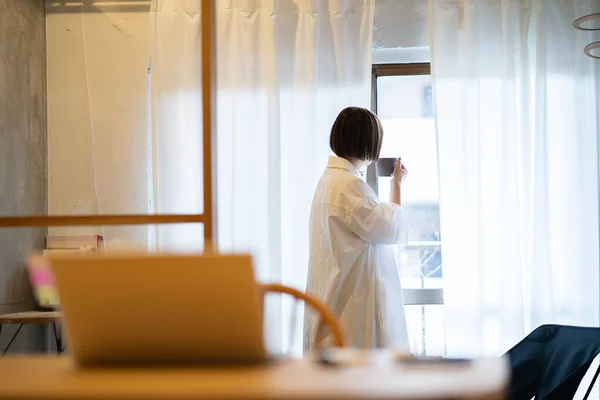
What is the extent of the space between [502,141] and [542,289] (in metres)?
0.68

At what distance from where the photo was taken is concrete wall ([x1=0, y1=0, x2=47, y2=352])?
360 cm

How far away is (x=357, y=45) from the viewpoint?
147 inches

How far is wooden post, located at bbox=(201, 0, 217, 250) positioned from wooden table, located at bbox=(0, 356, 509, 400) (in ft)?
2.27

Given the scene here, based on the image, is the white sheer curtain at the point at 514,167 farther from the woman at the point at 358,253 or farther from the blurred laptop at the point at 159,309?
the blurred laptop at the point at 159,309

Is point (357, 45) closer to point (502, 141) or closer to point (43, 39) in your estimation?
point (502, 141)

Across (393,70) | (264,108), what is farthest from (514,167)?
(264,108)

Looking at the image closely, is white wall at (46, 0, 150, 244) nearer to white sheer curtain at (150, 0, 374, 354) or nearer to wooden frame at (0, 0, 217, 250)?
white sheer curtain at (150, 0, 374, 354)

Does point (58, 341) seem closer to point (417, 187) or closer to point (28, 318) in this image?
point (28, 318)

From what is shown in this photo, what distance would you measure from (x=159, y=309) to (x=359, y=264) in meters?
1.86

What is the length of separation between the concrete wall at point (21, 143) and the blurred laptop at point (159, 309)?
2.49 m

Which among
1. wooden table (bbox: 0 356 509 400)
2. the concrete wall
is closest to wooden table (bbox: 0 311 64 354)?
the concrete wall

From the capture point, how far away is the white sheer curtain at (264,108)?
12.2 feet

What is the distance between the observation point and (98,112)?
12.8ft

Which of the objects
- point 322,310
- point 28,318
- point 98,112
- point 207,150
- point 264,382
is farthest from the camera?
point 98,112
